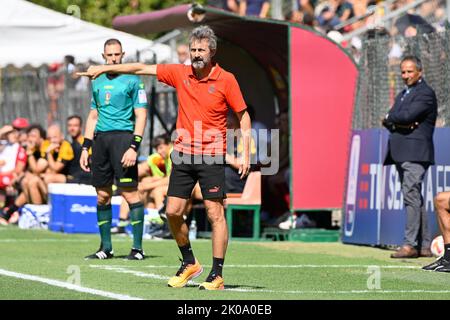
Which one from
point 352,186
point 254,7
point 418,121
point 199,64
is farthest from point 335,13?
point 199,64

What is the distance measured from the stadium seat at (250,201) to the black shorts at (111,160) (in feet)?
12.8

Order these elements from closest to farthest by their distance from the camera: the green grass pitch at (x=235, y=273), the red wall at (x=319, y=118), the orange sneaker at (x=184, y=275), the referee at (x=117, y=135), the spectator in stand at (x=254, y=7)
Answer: the green grass pitch at (x=235, y=273) < the orange sneaker at (x=184, y=275) < the referee at (x=117, y=135) < the red wall at (x=319, y=118) < the spectator in stand at (x=254, y=7)

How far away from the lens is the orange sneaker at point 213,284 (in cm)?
1048

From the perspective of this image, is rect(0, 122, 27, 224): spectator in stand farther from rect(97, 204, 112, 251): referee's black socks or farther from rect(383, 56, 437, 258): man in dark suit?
rect(383, 56, 437, 258): man in dark suit

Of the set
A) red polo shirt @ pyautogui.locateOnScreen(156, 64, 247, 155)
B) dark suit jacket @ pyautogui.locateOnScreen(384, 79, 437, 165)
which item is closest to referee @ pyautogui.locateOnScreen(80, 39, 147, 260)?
dark suit jacket @ pyautogui.locateOnScreen(384, 79, 437, 165)

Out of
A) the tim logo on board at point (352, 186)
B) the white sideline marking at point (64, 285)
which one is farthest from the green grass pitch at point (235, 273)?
the tim logo on board at point (352, 186)

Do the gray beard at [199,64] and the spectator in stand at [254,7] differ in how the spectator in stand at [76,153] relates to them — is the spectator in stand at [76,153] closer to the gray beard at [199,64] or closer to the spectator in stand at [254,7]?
the spectator in stand at [254,7]

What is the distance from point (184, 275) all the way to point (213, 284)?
1.45 feet

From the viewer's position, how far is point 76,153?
67.2ft

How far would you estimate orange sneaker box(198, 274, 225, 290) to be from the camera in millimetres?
10484

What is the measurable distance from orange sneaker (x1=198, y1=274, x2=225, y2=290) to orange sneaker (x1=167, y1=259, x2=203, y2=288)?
0.94ft

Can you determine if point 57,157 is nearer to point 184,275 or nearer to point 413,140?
point 413,140

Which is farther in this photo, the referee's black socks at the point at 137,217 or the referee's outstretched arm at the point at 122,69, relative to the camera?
the referee's black socks at the point at 137,217
